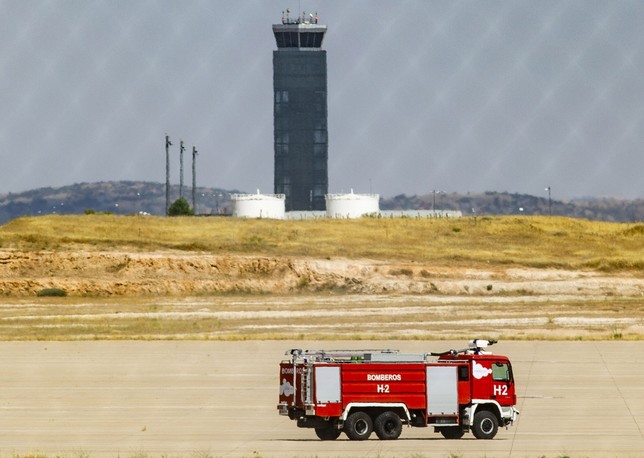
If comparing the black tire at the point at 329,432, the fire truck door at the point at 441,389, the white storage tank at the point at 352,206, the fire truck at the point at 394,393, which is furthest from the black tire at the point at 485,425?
the white storage tank at the point at 352,206

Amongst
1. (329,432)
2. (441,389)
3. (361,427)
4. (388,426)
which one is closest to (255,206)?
(329,432)

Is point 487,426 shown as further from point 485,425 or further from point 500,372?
point 500,372

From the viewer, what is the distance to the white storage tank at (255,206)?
7346 inches

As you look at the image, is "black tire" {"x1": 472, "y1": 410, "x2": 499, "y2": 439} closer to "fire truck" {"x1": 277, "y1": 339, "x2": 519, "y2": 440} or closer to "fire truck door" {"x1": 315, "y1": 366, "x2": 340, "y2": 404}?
"fire truck" {"x1": 277, "y1": 339, "x2": 519, "y2": 440}

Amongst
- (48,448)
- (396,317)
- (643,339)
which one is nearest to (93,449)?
(48,448)

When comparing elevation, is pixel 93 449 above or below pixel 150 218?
below

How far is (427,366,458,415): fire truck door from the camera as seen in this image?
26.1 meters

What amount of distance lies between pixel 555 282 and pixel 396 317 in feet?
128

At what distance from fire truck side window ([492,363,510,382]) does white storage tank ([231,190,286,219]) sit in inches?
6253

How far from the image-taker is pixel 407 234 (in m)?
146

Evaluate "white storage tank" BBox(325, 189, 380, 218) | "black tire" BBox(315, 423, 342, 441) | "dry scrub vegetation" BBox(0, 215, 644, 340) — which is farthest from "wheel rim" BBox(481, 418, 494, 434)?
"white storage tank" BBox(325, 189, 380, 218)

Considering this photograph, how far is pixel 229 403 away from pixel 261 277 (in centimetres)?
8215

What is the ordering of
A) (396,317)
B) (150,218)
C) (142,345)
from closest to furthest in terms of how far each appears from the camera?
(142,345)
(396,317)
(150,218)

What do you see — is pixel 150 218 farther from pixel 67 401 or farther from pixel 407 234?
pixel 67 401
